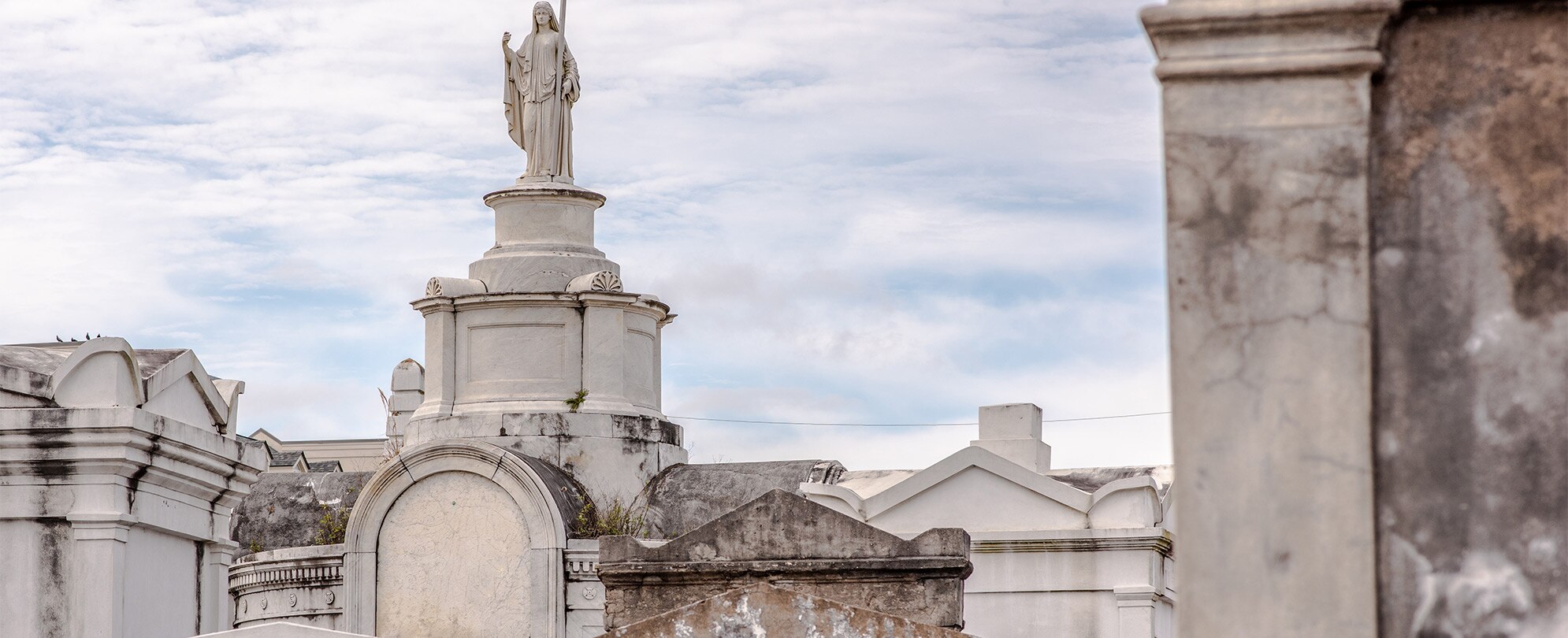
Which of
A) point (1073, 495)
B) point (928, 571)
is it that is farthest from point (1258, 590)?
point (1073, 495)

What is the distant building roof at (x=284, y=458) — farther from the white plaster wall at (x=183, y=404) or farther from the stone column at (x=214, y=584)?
the white plaster wall at (x=183, y=404)

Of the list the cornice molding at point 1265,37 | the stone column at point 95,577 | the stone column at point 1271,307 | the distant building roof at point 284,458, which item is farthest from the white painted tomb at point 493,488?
the distant building roof at point 284,458

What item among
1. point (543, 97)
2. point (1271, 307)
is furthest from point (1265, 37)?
point (543, 97)

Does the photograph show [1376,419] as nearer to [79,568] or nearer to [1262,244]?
[1262,244]

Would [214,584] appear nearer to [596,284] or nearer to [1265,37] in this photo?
[1265,37]

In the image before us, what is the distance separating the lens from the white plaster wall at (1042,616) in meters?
12.8

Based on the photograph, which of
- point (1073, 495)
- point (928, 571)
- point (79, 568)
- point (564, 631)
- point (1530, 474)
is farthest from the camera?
point (564, 631)

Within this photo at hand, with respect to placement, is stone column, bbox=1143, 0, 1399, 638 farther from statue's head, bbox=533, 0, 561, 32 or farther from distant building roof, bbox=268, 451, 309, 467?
distant building roof, bbox=268, 451, 309, 467

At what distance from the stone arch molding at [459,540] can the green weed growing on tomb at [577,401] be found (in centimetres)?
156

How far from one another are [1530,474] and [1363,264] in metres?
0.42

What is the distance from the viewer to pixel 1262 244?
3.18 meters

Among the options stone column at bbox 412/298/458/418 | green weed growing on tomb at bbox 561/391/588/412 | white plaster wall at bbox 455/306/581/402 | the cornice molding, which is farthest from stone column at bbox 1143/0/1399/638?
stone column at bbox 412/298/458/418

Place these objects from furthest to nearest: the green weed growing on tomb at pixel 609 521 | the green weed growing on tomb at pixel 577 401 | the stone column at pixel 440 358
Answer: the stone column at pixel 440 358 < the green weed growing on tomb at pixel 577 401 < the green weed growing on tomb at pixel 609 521

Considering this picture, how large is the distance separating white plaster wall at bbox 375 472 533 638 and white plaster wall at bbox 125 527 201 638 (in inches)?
328
